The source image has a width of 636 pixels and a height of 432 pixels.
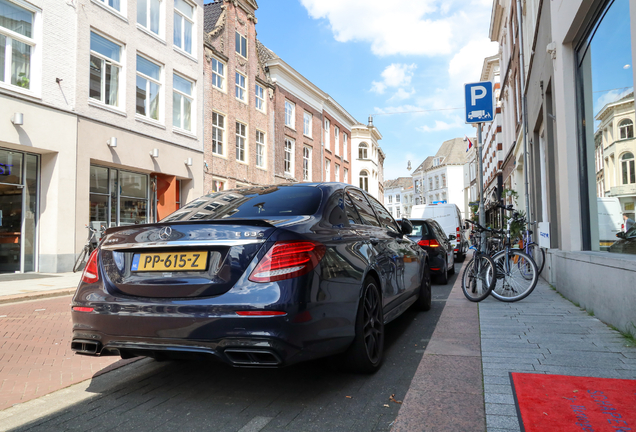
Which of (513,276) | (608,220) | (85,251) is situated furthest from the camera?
(85,251)

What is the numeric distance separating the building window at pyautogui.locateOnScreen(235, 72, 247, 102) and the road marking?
73.1ft

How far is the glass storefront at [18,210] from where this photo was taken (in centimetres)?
1227

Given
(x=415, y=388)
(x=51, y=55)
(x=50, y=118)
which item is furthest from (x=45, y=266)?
(x=415, y=388)

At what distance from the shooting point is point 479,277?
268 inches

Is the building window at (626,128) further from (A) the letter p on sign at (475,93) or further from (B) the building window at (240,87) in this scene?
(B) the building window at (240,87)

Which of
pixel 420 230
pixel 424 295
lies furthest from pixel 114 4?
pixel 424 295

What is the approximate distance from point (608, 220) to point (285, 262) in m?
4.49

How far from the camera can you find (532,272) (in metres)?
6.42

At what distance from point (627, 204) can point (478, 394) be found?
3.03m

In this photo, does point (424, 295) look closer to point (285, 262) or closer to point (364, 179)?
point (285, 262)

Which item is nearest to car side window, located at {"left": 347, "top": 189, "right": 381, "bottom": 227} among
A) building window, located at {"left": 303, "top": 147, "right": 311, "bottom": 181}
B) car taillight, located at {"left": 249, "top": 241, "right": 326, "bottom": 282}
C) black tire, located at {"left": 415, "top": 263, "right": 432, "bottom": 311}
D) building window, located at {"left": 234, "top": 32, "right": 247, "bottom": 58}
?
car taillight, located at {"left": 249, "top": 241, "right": 326, "bottom": 282}

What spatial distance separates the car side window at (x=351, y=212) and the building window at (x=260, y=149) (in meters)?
21.9

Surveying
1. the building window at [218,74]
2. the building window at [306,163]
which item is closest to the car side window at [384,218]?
the building window at [218,74]

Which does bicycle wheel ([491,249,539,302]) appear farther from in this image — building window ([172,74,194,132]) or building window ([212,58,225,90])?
building window ([212,58,225,90])
